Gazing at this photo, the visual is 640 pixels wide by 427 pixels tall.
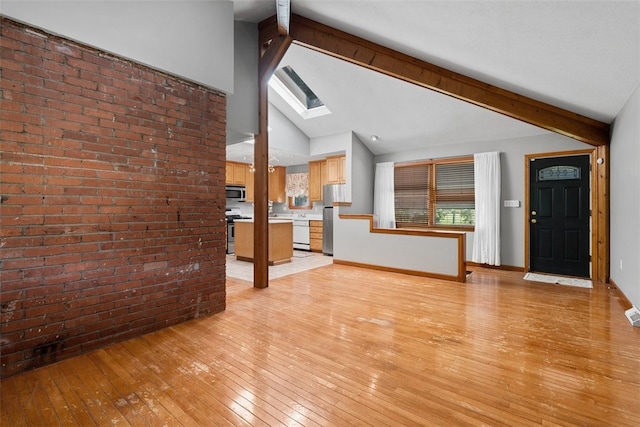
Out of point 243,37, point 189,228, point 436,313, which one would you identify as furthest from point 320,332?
point 243,37

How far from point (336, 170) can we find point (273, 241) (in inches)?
93.4

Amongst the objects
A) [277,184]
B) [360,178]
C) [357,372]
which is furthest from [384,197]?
[357,372]

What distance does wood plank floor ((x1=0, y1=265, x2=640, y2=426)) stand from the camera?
1660mm

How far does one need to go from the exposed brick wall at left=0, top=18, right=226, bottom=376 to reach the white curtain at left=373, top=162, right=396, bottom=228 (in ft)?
14.7

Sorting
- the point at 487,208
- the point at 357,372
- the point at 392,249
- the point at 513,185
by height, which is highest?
the point at 513,185

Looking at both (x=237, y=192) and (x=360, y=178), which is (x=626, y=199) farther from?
(x=237, y=192)

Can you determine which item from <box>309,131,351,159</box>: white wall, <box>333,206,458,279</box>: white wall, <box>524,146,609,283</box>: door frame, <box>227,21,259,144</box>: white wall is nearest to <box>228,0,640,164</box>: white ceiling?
<box>227,21,259,144</box>: white wall

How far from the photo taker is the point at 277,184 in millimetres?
8836

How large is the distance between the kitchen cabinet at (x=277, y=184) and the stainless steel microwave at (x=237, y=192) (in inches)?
35.7

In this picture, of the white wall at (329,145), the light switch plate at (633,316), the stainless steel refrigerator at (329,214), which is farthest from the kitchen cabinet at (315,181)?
the light switch plate at (633,316)

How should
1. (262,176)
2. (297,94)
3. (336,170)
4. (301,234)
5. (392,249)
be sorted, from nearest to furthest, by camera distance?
1. (262,176)
2. (392,249)
3. (297,94)
4. (336,170)
5. (301,234)

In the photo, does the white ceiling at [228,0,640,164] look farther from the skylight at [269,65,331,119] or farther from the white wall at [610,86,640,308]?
the skylight at [269,65,331,119]

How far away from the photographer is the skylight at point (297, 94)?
5.84 m

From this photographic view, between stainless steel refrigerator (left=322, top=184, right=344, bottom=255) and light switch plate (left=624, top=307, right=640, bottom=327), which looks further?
stainless steel refrigerator (left=322, top=184, right=344, bottom=255)
